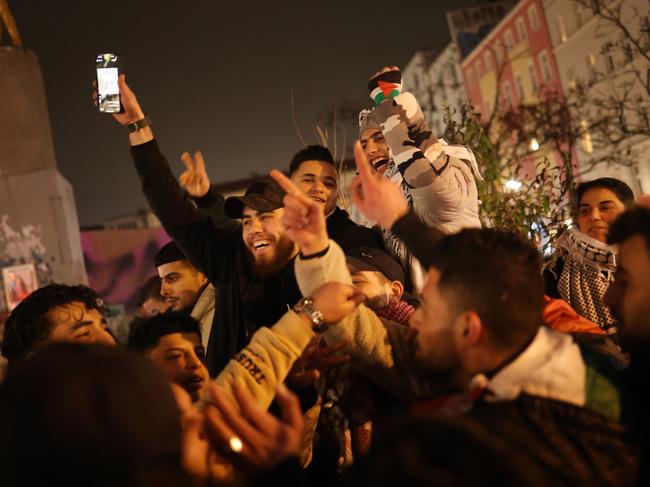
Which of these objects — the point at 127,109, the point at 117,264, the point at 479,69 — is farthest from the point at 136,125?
the point at 479,69

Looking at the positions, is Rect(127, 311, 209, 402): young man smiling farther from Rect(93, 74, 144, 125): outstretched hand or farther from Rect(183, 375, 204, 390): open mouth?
Rect(93, 74, 144, 125): outstretched hand

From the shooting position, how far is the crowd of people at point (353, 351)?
1.43m

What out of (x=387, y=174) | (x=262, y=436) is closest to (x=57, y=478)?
(x=262, y=436)

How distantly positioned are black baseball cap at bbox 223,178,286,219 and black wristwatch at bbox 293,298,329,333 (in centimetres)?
144

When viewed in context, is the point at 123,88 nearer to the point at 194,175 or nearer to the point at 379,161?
the point at 194,175

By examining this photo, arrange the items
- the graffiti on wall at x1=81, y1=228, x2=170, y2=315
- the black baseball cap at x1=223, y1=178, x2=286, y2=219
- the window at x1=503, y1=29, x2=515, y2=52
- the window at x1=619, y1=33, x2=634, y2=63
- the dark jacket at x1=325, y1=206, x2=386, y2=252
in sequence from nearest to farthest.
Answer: the black baseball cap at x1=223, y1=178, x2=286, y2=219 → the dark jacket at x1=325, y1=206, x2=386, y2=252 → the window at x1=619, y1=33, x2=634, y2=63 → the graffiti on wall at x1=81, y1=228, x2=170, y2=315 → the window at x1=503, y1=29, x2=515, y2=52

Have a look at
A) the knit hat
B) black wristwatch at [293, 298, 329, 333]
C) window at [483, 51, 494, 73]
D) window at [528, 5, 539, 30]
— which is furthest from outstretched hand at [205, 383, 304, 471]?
window at [483, 51, 494, 73]

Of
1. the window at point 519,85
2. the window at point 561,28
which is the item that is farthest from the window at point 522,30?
the window at point 561,28

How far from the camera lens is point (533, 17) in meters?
45.6

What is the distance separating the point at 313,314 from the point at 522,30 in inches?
1904

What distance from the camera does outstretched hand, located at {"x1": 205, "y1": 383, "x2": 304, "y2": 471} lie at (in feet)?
6.02

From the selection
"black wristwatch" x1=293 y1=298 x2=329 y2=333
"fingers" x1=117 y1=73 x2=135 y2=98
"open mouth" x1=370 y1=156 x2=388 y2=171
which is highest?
"fingers" x1=117 y1=73 x2=135 y2=98

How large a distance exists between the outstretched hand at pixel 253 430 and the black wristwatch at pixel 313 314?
50 centimetres

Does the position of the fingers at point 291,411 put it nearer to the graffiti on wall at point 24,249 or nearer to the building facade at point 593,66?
the graffiti on wall at point 24,249
